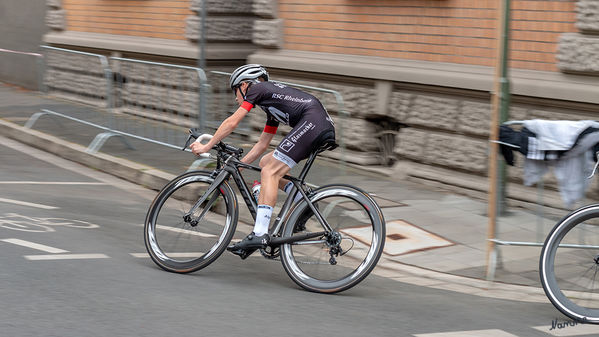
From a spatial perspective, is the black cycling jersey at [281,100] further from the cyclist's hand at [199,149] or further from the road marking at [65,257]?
the road marking at [65,257]

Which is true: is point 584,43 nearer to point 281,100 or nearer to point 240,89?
point 281,100

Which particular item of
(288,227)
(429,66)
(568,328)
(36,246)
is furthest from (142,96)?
(568,328)

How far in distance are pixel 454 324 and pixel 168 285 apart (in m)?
1.97

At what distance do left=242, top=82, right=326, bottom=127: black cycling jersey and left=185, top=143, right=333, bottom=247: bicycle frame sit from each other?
0.33 m

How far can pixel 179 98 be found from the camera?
10.6 m

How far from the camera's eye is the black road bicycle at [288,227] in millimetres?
6008

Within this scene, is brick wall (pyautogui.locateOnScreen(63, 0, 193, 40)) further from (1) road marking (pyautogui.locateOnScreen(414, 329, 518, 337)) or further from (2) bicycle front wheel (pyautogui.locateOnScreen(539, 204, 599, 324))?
(1) road marking (pyautogui.locateOnScreen(414, 329, 518, 337))

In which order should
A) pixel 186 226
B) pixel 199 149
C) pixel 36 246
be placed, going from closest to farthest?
pixel 199 149, pixel 186 226, pixel 36 246

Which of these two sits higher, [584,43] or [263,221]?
[584,43]

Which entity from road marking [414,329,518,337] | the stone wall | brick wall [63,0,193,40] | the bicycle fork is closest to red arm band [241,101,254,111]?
the bicycle fork

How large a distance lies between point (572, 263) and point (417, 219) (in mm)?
A: 3026

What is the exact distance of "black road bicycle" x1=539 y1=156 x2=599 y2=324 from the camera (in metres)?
5.53

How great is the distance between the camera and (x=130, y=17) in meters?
16.9

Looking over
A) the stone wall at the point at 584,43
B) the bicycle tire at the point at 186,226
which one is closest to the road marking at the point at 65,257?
the bicycle tire at the point at 186,226
